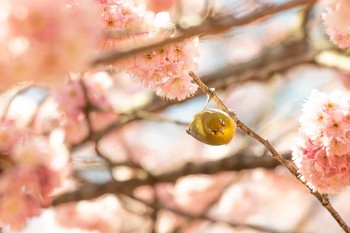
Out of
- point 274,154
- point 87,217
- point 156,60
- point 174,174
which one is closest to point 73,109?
point 174,174

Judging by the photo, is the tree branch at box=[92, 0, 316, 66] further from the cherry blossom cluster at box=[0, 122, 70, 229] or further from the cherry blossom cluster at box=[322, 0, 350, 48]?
the cherry blossom cluster at box=[0, 122, 70, 229]

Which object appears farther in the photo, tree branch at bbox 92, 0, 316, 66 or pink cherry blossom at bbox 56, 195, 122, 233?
pink cherry blossom at bbox 56, 195, 122, 233

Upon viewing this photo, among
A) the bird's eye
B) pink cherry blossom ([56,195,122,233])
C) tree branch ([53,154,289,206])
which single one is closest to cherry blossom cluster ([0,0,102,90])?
the bird's eye

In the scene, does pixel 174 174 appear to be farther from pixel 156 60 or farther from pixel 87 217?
pixel 156 60

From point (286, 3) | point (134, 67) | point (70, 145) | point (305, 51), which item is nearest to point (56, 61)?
point (286, 3)

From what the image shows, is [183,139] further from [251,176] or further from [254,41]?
[251,176]

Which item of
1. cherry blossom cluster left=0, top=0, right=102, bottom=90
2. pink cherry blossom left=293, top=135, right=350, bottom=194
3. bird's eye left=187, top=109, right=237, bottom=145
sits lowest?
pink cherry blossom left=293, top=135, right=350, bottom=194
